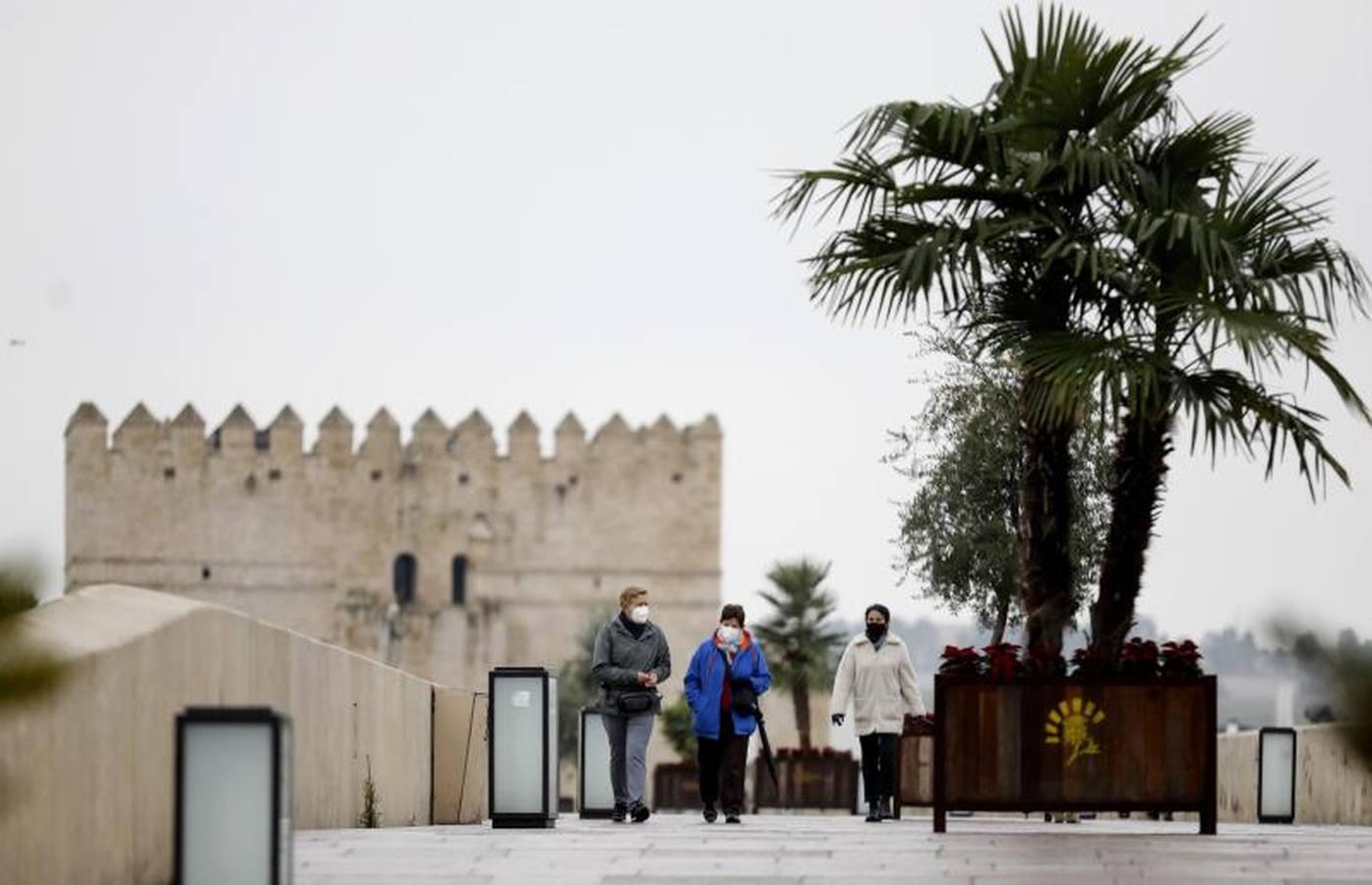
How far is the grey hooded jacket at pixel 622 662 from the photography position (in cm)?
1573

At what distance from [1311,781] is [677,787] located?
37.5 m

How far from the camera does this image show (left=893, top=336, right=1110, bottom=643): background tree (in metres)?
27.0

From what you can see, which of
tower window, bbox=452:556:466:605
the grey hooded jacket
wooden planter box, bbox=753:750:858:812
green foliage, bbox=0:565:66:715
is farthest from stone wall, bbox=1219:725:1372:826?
tower window, bbox=452:556:466:605

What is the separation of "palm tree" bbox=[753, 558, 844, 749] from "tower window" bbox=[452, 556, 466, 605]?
112 ft

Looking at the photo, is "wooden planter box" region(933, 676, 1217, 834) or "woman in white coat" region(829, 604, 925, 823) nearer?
"wooden planter box" region(933, 676, 1217, 834)

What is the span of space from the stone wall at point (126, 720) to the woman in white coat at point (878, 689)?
361 centimetres

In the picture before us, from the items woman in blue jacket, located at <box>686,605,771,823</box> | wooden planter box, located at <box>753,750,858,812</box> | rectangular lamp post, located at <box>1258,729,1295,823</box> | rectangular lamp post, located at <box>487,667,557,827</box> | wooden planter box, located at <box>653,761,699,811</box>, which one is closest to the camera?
rectangular lamp post, located at <box>487,667,557,827</box>

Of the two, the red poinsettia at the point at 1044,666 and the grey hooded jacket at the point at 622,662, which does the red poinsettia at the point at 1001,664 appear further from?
the grey hooded jacket at the point at 622,662

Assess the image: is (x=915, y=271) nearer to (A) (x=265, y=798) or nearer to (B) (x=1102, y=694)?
A: (B) (x=1102, y=694)

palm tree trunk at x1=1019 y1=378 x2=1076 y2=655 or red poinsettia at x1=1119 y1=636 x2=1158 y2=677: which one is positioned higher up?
palm tree trunk at x1=1019 y1=378 x2=1076 y2=655

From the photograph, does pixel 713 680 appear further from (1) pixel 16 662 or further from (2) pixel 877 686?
(1) pixel 16 662

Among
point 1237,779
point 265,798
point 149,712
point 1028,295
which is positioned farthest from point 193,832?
point 1237,779

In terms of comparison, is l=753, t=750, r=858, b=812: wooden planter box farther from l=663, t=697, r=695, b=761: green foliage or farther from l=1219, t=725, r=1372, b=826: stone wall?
l=663, t=697, r=695, b=761: green foliage

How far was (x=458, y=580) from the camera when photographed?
3617 inches
